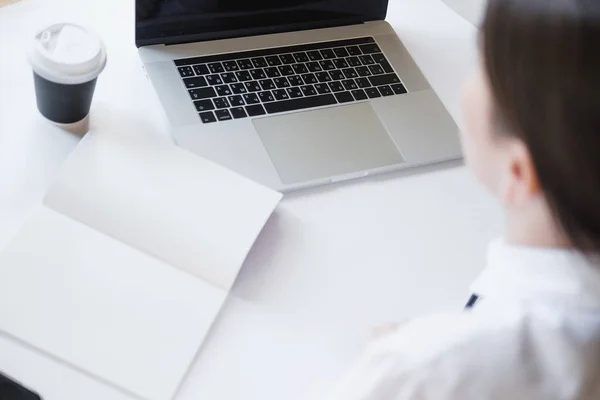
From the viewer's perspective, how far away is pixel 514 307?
0.49 metres

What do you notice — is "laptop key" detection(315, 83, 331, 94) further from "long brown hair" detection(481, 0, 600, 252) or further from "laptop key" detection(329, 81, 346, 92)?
"long brown hair" detection(481, 0, 600, 252)

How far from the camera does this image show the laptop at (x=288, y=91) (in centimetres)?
75

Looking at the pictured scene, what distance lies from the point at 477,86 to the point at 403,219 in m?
0.26

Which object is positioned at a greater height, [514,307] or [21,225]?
[514,307]

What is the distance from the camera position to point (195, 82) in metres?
0.79

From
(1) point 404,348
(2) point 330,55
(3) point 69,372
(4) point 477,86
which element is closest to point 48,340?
(3) point 69,372

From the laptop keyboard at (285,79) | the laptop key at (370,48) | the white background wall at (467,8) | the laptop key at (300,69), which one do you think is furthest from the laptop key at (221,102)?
the white background wall at (467,8)

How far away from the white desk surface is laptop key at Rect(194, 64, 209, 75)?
6 cm

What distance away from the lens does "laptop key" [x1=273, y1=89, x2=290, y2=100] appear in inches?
31.4

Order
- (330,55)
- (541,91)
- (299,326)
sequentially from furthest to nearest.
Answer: (330,55) → (299,326) → (541,91)

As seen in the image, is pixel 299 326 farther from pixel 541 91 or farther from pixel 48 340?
pixel 541 91

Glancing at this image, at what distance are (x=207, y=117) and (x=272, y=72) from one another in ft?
0.35

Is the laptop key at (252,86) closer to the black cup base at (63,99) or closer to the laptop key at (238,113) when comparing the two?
the laptop key at (238,113)

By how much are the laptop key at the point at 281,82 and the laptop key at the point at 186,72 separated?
0.31 ft
